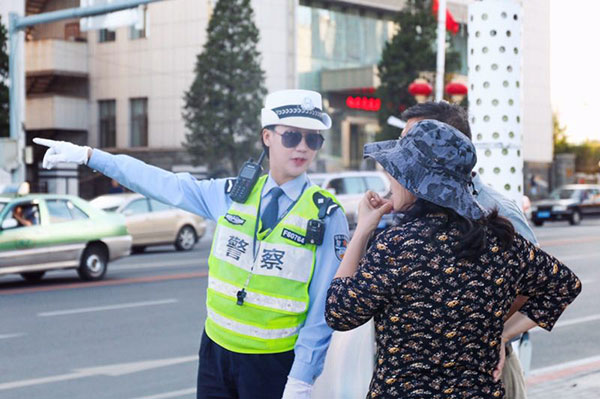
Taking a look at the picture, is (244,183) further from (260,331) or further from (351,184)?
(351,184)

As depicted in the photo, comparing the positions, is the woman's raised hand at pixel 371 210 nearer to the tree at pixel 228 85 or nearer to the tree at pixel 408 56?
the tree at pixel 228 85

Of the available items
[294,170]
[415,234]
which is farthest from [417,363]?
[294,170]

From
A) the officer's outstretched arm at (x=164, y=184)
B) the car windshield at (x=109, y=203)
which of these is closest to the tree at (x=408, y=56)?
the car windshield at (x=109, y=203)

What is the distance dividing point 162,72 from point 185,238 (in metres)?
20.2

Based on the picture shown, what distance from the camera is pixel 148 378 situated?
8.40 meters

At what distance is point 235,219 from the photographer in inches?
149

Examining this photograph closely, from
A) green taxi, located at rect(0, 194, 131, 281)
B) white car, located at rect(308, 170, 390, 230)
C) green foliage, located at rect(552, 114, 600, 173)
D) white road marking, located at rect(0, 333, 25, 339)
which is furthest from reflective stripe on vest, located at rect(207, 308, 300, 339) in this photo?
green foliage, located at rect(552, 114, 600, 173)

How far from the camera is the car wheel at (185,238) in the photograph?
2373 centimetres

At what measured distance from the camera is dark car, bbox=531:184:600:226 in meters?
36.6

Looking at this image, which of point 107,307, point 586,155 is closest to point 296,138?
point 107,307

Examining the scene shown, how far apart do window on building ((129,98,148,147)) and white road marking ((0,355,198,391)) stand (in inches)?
1358

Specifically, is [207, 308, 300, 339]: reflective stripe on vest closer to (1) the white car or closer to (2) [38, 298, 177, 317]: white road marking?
(2) [38, 298, 177, 317]: white road marking

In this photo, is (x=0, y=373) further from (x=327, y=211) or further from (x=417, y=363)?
(x=417, y=363)

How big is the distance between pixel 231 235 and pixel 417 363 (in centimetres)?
112
